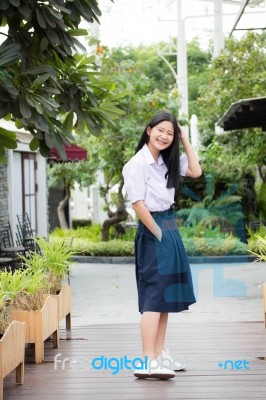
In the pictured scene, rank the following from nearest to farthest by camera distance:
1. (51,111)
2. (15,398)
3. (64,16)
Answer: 1. (15,398)
2. (51,111)
3. (64,16)

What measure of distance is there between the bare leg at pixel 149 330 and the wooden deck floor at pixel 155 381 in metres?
0.20

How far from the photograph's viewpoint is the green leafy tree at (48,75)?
620cm

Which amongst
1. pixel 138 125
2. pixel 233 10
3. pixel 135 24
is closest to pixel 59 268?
pixel 138 125

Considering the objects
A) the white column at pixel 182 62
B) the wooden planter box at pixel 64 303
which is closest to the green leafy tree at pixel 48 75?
the wooden planter box at pixel 64 303

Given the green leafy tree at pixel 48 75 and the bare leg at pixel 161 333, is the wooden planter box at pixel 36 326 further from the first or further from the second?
the green leafy tree at pixel 48 75

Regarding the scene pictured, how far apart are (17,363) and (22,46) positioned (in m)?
2.22

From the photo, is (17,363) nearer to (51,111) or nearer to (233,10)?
(51,111)

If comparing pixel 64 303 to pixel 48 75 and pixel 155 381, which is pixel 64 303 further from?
pixel 48 75

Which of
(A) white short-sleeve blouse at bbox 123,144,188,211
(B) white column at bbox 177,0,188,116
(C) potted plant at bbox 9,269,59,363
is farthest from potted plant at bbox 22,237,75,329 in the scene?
(B) white column at bbox 177,0,188,116

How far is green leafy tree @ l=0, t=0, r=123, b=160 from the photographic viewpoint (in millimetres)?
6203

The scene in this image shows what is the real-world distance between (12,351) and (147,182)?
1.38m

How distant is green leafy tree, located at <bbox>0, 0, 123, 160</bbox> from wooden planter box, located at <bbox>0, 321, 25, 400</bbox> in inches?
53.3

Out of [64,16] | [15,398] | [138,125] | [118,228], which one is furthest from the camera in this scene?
[118,228]

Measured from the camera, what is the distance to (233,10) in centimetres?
2319
